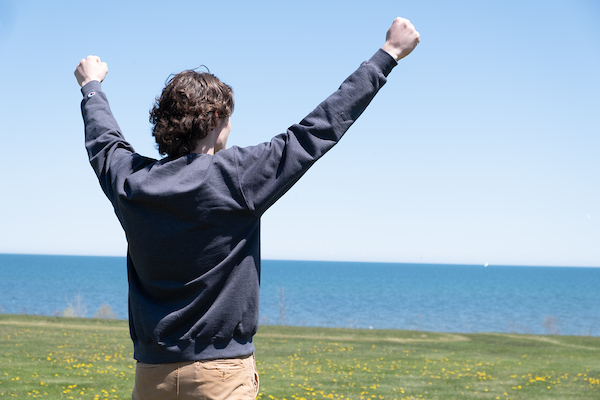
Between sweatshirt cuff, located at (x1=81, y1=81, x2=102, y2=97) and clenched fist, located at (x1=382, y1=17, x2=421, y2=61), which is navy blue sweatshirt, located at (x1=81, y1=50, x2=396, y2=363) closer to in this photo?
clenched fist, located at (x1=382, y1=17, x2=421, y2=61)

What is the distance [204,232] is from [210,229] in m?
0.02

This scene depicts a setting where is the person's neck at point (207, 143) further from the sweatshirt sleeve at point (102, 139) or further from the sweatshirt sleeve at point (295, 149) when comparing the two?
the sweatshirt sleeve at point (102, 139)

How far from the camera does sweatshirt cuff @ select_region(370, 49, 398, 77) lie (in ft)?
6.55

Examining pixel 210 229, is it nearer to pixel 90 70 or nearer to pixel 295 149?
pixel 295 149

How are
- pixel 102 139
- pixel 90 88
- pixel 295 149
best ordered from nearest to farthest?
pixel 295 149
pixel 102 139
pixel 90 88

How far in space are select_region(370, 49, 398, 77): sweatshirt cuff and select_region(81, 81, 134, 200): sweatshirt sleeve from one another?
3.07 feet

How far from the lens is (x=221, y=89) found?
202cm

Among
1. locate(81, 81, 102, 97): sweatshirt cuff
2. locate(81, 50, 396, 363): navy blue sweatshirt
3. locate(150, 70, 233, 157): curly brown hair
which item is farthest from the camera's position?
locate(81, 81, 102, 97): sweatshirt cuff

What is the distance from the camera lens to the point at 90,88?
7.78 feet

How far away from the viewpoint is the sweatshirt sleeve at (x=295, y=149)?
1.82m

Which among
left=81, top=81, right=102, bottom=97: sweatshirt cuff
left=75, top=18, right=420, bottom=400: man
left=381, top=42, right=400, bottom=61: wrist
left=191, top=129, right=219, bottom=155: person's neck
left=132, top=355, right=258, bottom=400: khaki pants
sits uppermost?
left=381, top=42, right=400, bottom=61: wrist

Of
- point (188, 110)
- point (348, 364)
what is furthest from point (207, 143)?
point (348, 364)

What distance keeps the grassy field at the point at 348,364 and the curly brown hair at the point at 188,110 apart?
7313 mm

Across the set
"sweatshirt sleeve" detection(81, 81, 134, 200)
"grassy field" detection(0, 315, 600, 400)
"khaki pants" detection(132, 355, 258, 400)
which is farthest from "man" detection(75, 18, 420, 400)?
"grassy field" detection(0, 315, 600, 400)
